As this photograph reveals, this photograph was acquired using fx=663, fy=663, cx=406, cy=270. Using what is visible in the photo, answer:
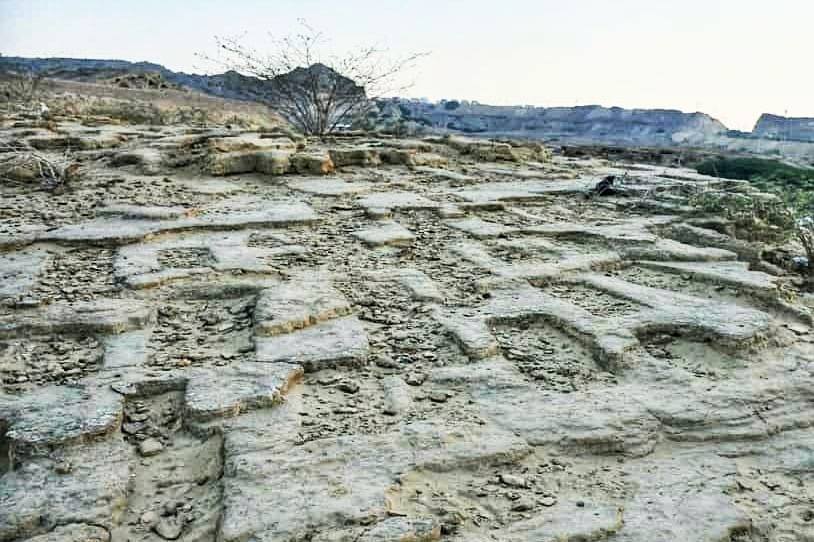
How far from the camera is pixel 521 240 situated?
3.35 meters

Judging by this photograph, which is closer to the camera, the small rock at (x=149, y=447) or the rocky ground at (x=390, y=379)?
the rocky ground at (x=390, y=379)

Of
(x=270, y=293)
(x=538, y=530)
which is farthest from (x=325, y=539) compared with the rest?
(x=270, y=293)

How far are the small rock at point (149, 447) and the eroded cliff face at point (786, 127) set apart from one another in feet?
242

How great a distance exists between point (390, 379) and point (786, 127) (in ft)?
256

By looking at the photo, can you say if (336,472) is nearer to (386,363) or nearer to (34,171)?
(386,363)

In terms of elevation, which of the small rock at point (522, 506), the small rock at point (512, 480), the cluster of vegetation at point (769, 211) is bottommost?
the small rock at point (522, 506)

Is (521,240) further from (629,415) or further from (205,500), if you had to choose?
(205,500)

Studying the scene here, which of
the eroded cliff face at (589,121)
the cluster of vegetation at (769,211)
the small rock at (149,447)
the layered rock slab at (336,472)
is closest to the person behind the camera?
the layered rock slab at (336,472)

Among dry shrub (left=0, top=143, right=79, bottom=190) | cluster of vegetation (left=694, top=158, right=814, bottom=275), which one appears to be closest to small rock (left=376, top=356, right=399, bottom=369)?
Result: cluster of vegetation (left=694, top=158, right=814, bottom=275)

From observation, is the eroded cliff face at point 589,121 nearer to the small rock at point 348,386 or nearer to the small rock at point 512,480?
the small rock at point 348,386

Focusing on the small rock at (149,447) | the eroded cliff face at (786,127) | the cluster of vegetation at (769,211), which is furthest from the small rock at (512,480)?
the eroded cliff face at (786,127)

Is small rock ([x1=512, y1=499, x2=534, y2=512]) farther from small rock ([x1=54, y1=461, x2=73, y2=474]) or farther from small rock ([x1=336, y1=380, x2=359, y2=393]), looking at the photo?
small rock ([x1=54, y1=461, x2=73, y2=474])

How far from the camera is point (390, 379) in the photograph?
6.19 feet

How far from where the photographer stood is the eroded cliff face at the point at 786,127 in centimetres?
6645
